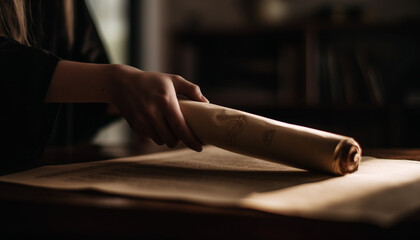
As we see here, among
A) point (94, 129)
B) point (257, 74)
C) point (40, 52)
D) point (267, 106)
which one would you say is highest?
point (40, 52)

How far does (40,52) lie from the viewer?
0.53m

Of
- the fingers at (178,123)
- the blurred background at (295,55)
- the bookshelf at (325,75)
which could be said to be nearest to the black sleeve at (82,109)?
the fingers at (178,123)

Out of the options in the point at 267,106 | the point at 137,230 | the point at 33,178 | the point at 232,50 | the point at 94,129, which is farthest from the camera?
the point at 232,50

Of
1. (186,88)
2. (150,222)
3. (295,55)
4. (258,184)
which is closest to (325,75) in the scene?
(295,55)

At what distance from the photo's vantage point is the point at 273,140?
1.59 ft

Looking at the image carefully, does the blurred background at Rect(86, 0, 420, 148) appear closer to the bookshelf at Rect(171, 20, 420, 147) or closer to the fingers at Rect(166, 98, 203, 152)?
the bookshelf at Rect(171, 20, 420, 147)

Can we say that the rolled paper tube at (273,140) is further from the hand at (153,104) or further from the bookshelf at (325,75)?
the bookshelf at (325,75)

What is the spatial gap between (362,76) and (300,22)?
1.61 ft

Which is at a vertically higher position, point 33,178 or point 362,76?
point 33,178

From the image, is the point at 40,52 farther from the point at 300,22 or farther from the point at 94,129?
the point at 300,22

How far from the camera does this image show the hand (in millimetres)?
505

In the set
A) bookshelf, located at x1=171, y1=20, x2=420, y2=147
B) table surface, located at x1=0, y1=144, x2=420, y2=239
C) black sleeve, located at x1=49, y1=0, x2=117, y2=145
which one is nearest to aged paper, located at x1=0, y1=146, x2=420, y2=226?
table surface, located at x1=0, y1=144, x2=420, y2=239

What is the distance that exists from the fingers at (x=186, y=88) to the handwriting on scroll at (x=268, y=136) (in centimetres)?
12

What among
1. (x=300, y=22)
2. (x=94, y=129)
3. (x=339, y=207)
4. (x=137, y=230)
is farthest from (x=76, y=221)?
(x=300, y=22)
